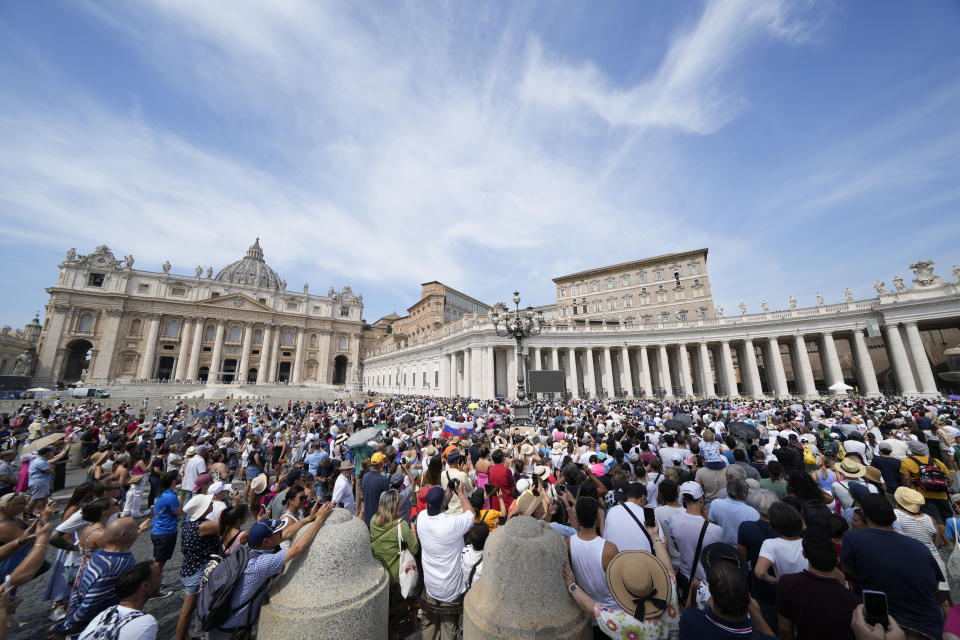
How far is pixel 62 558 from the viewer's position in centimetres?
436

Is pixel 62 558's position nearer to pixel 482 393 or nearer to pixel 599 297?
pixel 482 393

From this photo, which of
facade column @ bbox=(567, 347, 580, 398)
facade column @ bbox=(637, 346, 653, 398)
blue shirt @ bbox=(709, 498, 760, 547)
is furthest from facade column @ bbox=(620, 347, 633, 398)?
blue shirt @ bbox=(709, 498, 760, 547)

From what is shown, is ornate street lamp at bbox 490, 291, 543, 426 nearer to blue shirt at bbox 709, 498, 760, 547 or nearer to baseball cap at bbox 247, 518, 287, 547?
blue shirt at bbox 709, 498, 760, 547

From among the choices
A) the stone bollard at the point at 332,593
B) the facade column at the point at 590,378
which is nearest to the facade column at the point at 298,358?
the facade column at the point at 590,378

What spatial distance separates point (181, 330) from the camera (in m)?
54.1

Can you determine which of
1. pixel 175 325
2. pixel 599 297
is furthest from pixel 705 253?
pixel 175 325

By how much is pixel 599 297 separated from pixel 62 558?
159 ft

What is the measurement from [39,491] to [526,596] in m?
9.77

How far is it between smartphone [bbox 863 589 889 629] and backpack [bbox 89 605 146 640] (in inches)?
179

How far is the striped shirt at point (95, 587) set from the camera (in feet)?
9.35

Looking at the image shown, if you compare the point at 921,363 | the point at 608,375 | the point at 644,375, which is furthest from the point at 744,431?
the point at 921,363

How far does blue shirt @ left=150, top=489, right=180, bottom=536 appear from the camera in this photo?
457cm

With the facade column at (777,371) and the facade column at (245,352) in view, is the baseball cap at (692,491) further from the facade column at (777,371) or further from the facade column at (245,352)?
the facade column at (245,352)

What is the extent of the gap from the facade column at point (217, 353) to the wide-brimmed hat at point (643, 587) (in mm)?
65034
